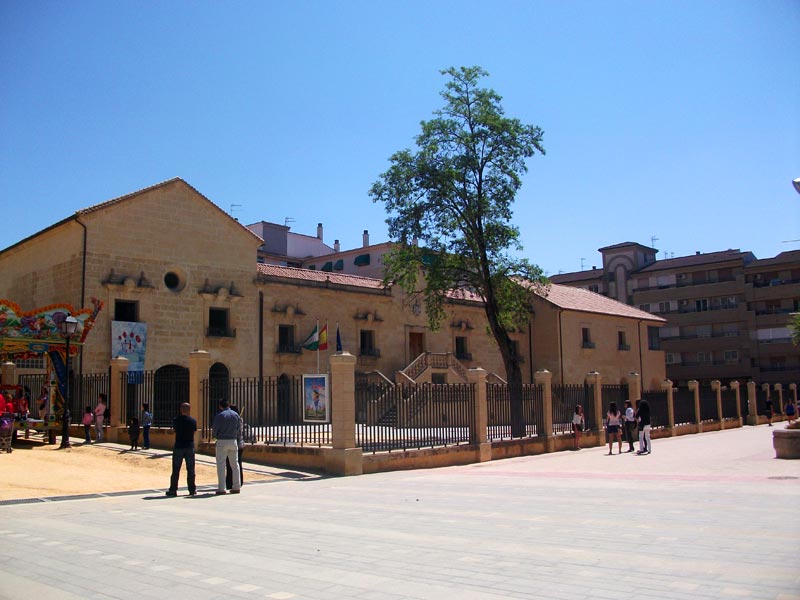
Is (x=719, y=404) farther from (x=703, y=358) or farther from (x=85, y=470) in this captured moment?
(x=85, y=470)

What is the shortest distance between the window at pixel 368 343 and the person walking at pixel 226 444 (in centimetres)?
2595

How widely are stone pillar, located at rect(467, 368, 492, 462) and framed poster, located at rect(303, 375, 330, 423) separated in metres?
5.04

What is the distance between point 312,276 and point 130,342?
1153cm

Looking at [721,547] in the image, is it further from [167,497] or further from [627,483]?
[167,497]

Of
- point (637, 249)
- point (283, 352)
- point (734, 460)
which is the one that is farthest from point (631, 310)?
point (734, 460)

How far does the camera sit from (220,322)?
3400cm

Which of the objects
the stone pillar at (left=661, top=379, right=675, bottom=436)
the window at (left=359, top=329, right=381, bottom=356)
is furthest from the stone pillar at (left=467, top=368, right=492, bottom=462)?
the window at (left=359, top=329, right=381, bottom=356)

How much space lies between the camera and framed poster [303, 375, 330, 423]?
18281 mm

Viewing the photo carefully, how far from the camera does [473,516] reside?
34.5 ft

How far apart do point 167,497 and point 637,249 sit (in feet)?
211

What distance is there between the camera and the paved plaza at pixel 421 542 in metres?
6.39

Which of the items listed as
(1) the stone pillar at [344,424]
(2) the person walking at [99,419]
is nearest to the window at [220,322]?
(2) the person walking at [99,419]

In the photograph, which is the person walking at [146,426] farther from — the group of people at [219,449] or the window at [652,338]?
the window at [652,338]

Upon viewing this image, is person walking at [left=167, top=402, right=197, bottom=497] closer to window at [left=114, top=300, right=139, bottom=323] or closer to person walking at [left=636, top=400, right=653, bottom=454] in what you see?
person walking at [left=636, top=400, right=653, bottom=454]
